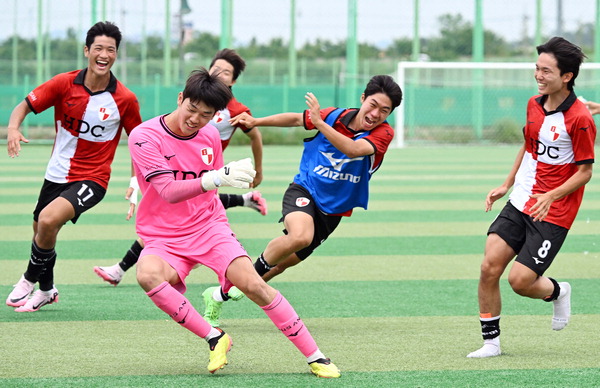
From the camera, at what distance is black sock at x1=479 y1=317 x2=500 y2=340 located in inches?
237

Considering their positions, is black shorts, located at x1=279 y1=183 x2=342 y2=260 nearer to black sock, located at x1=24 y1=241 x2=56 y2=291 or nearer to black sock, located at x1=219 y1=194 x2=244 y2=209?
black sock, located at x1=24 y1=241 x2=56 y2=291

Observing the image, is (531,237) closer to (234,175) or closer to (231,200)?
(234,175)

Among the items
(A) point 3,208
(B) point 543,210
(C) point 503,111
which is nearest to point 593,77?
(C) point 503,111

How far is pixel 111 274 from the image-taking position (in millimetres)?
8461

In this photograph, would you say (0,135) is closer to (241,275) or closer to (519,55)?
(519,55)

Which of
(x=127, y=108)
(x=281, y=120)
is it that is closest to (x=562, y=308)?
(x=281, y=120)

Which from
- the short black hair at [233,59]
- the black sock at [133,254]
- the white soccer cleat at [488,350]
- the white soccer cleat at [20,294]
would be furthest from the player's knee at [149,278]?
the short black hair at [233,59]

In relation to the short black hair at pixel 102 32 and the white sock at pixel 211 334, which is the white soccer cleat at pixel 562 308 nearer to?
the white sock at pixel 211 334

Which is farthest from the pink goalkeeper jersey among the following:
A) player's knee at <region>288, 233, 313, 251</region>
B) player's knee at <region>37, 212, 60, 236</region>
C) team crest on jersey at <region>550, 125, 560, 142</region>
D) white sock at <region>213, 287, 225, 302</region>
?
team crest on jersey at <region>550, 125, 560, 142</region>

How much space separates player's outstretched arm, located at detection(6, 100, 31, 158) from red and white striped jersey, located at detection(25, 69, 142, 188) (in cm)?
21

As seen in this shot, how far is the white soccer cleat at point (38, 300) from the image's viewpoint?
24.5ft

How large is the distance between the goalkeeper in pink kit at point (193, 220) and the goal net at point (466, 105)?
26.4 m

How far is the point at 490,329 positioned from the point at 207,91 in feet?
7.43

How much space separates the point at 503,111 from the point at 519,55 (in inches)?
242
